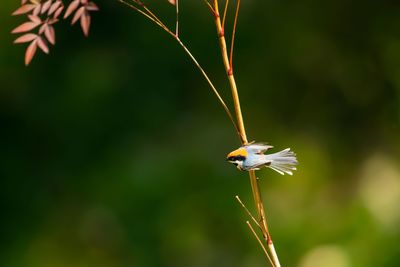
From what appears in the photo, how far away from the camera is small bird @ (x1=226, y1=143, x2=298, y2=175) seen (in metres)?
0.89

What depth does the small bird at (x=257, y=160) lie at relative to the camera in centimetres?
Result: 89

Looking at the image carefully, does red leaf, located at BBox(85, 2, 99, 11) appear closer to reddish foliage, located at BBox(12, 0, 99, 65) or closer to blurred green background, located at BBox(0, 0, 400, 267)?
reddish foliage, located at BBox(12, 0, 99, 65)

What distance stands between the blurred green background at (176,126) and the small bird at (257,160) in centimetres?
259

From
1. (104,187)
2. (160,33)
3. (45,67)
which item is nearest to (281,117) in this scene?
(160,33)

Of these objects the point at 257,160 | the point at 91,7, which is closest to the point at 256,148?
the point at 257,160

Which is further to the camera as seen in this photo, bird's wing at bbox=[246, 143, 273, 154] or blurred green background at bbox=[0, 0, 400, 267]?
blurred green background at bbox=[0, 0, 400, 267]

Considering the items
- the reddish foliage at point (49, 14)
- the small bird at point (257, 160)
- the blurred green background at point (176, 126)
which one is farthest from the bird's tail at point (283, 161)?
the blurred green background at point (176, 126)

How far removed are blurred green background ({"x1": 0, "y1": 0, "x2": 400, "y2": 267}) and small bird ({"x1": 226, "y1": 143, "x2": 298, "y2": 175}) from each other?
8.49 feet

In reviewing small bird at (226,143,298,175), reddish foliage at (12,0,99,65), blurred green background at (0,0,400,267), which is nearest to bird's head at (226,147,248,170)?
small bird at (226,143,298,175)

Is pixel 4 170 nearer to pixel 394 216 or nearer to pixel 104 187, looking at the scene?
pixel 104 187

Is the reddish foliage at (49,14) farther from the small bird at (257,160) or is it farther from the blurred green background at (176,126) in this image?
the blurred green background at (176,126)

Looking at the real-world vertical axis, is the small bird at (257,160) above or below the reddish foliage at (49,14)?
below

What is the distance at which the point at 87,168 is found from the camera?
12.7 feet

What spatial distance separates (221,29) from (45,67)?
3352mm
